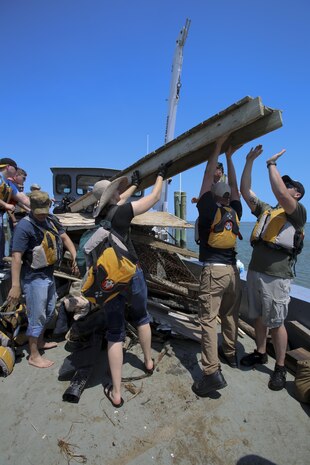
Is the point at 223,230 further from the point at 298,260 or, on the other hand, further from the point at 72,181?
the point at 298,260

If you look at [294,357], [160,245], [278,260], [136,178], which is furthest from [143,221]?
[294,357]

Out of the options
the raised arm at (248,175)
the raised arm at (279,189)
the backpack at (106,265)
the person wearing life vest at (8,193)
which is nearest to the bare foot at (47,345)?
the backpack at (106,265)

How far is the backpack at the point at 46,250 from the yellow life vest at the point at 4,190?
1752 mm

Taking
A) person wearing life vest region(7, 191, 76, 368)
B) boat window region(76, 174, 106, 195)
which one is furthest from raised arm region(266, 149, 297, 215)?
boat window region(76, 174, 106, 195)

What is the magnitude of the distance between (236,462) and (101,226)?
220 centimetres

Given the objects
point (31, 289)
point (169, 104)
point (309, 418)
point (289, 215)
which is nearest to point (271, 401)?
point (309, 418)

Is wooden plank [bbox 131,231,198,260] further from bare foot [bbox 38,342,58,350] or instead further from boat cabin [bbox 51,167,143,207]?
boat cabin [bbox 51,167,143,207]

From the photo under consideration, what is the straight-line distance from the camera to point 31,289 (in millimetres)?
3373

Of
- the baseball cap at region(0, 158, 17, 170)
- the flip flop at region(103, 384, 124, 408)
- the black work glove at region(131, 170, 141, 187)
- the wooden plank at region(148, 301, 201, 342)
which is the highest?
the baseball cap at region(0, 158, 17, 170)

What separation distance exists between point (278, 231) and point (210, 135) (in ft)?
4.20

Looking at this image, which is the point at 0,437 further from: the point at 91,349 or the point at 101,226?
the point at 101,226

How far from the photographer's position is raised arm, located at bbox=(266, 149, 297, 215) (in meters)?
2.83

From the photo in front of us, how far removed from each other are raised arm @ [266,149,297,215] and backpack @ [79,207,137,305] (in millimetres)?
1601

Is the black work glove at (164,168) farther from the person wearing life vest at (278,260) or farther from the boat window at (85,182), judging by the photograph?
the boat window at (85,182)
